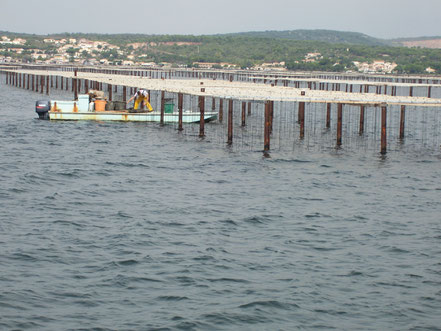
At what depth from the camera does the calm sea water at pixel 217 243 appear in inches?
794

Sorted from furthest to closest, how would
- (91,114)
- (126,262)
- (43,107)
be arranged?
(43,107) < (91,114) < (126,262)

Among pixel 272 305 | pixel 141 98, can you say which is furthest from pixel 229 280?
pixel 141 98

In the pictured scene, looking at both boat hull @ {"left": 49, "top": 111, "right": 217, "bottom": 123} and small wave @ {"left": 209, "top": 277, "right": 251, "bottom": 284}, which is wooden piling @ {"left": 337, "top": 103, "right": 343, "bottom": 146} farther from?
small wave @ {"left": 209, "top": 277, "right": 251, "bottom": 284}

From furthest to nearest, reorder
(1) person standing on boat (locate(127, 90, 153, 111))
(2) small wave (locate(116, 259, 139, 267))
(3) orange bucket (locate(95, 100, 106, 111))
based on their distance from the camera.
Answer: (3) orange bucket (locate(95, 100, 106, 111))
(1) person standing on boat (locate(127, 90, 153, 111))
(2) small wave (locate(116, 259, 139, 267))

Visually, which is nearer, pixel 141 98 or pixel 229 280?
pixel 229 280

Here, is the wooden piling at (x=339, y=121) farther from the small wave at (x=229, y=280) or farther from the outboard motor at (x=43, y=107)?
the small wave at (x=229, y=280)

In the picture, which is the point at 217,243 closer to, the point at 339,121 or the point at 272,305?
the point at 272,305

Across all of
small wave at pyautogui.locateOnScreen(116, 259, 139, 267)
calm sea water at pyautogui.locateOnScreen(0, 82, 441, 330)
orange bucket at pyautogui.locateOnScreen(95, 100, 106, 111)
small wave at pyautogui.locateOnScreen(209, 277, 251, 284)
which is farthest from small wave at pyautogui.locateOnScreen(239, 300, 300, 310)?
orange bucket at pyautogui.locateOnScreen(95, 100, 106, 111)

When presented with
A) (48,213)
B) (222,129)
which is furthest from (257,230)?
(222,129)

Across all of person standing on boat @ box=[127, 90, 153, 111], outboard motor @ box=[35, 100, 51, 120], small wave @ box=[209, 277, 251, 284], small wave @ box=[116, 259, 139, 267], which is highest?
person standing on boat @ box=[127, 90, 153, 111]

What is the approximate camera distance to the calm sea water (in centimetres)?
2017

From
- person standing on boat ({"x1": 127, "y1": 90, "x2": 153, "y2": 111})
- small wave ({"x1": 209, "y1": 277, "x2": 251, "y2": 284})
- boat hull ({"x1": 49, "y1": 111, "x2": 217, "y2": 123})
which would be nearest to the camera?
small wave ({"x1": 209, "y1": 277, "x2": 251, "y2": 284})

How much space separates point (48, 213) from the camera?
97.6 ft

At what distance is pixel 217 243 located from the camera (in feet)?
85.9
